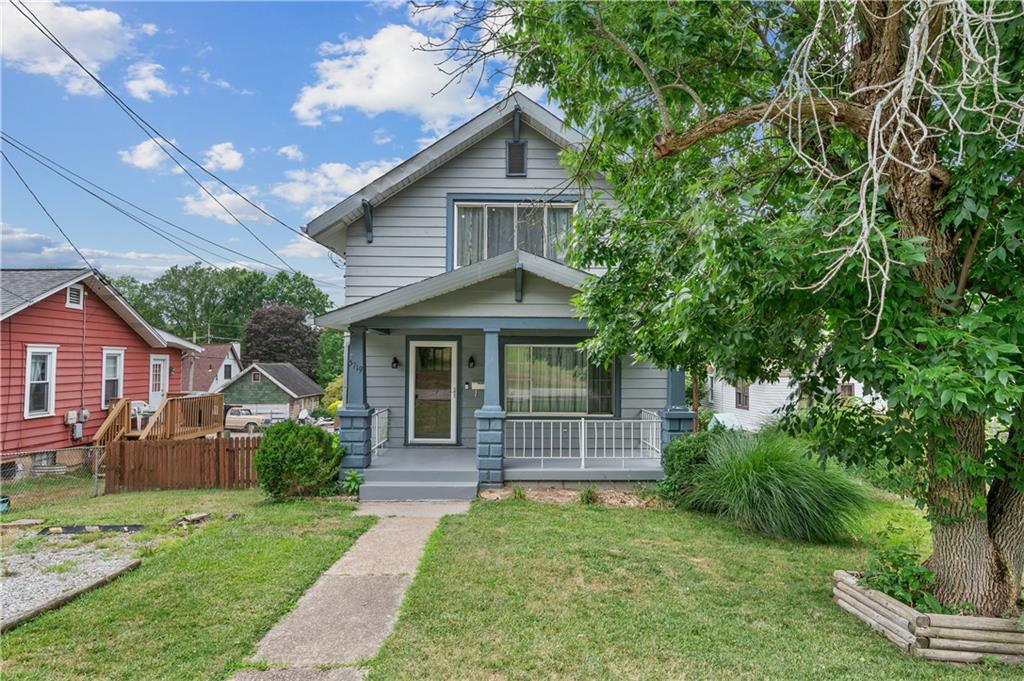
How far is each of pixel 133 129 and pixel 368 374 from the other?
812 cm

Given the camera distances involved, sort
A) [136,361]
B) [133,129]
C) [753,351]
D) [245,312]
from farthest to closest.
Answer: [245,312]
[136,361]
[133,129]
[753,351]

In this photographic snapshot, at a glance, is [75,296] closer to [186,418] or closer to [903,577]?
[186,418]

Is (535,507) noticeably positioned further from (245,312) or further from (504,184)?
(245,312)

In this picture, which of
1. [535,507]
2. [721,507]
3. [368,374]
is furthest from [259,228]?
[721,507]

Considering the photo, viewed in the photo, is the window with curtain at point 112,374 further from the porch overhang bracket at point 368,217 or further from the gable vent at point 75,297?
the porch overhang bracket at point 368,217

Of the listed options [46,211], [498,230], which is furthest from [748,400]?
[46,211]

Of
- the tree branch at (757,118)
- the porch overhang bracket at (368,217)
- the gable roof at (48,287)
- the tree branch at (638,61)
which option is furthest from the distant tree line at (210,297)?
the tree branch at (757,118)

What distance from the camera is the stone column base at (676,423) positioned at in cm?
841

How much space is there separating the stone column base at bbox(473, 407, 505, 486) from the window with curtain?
12241mm

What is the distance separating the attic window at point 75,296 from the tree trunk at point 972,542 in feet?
55.4

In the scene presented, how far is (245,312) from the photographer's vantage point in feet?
186

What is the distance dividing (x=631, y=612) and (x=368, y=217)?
8238 mm

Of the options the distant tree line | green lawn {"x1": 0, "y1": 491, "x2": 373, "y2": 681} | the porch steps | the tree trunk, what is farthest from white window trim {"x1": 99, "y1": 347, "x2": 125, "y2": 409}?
the distant tree line

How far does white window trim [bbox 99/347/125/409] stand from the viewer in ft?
46.2
